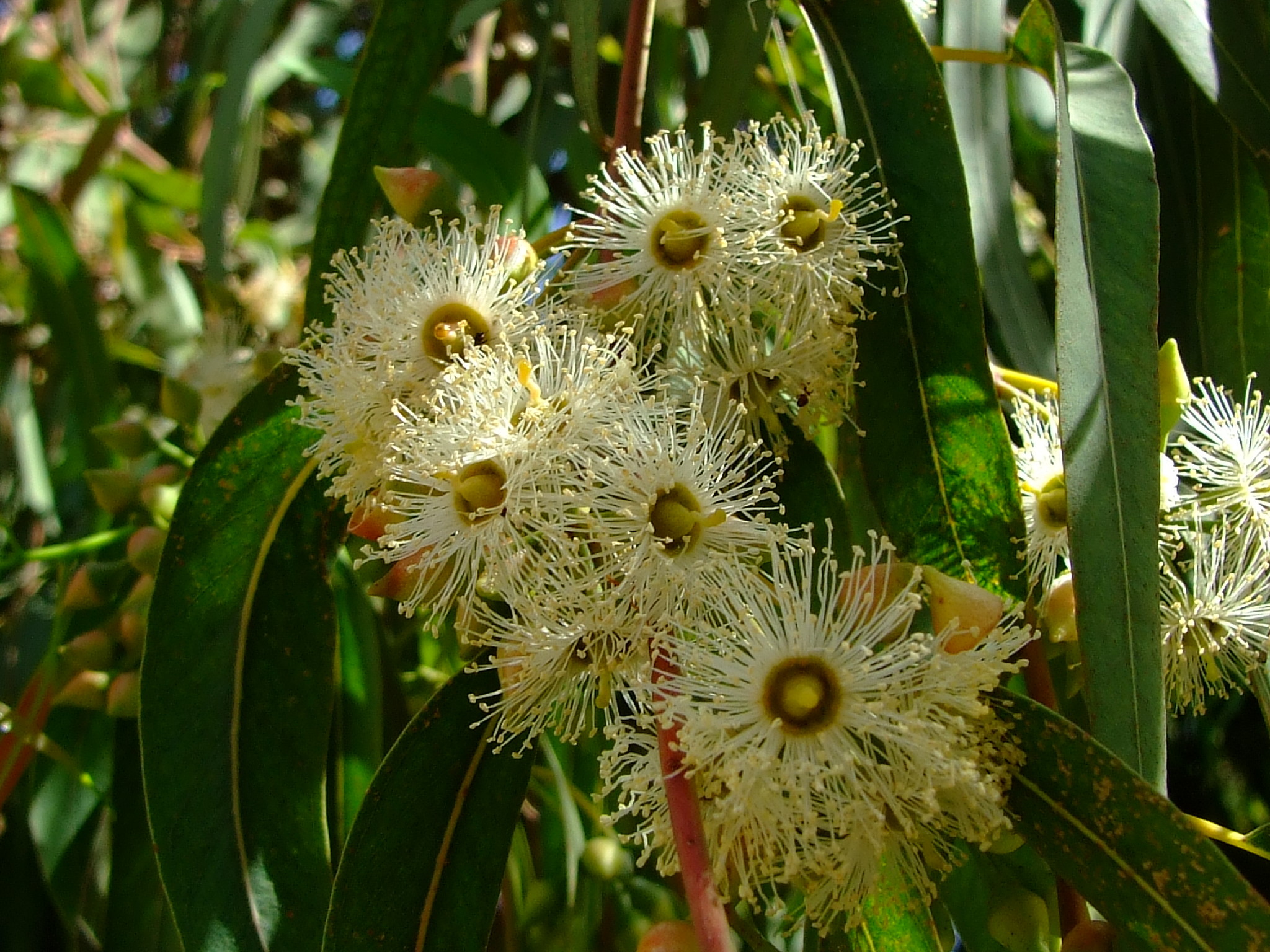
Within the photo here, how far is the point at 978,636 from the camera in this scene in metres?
0.71

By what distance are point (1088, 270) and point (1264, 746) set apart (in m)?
1.64

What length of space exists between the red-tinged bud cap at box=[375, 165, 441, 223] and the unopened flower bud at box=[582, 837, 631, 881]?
686 millimetres

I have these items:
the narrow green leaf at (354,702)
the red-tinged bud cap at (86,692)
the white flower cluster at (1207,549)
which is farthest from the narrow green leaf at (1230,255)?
the red-tinged bud cap at (86,692)

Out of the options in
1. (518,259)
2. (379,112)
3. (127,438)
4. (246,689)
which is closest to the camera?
(518,259)

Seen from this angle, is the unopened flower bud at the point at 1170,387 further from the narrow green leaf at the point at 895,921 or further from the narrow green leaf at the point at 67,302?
the narrow green leaf at the point at 67,302

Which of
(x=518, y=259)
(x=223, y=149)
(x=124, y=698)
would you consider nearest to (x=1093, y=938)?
(x=518, y=259)

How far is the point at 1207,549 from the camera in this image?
0.87m

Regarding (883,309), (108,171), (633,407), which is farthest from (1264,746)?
(108,171)

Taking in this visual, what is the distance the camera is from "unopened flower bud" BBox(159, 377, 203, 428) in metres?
1.43

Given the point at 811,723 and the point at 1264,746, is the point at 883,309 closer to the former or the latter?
the point at 811,723

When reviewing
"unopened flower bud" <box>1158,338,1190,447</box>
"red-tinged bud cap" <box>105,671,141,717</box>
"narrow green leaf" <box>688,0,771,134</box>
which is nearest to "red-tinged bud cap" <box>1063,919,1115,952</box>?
"unopened flower bud" <box>1158,338,1190,447</box>

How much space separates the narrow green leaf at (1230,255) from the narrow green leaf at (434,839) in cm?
76

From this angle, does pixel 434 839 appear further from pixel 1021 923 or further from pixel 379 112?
pixel 379 112

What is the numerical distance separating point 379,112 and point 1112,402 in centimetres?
77
